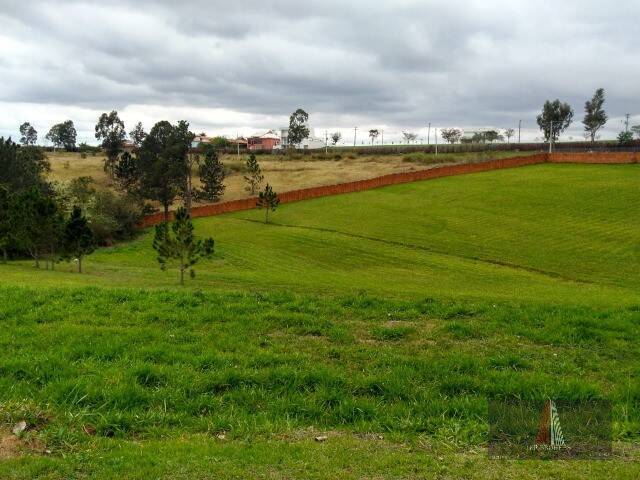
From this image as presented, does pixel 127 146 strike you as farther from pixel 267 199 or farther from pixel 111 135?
pixel 267 199

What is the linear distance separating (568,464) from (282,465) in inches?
87.0

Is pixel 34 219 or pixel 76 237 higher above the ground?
pixel 34 219

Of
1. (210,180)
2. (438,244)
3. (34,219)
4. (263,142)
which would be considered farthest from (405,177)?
(263,142)

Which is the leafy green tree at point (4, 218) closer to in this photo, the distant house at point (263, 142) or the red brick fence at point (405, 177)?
the red brick fence at point (405, 177)

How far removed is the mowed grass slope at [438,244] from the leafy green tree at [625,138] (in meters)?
34.5

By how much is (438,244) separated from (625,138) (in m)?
72.9

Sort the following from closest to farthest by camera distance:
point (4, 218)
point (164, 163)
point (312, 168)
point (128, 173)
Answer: point (4, 218)
point (164, 163)
point (128, 173)
point (312, 168)

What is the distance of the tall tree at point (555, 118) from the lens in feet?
372

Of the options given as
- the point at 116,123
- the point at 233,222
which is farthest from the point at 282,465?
the point at 116,123

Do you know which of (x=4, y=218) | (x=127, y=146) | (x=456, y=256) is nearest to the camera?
(x=4, y=218)

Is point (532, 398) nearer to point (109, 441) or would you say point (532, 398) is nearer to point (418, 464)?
point (418, 464)

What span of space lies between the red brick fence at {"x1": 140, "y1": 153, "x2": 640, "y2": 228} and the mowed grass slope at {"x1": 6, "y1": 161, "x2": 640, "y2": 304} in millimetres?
2053

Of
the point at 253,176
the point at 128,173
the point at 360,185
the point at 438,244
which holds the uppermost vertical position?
the point at 128,173

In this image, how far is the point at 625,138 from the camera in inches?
3642
